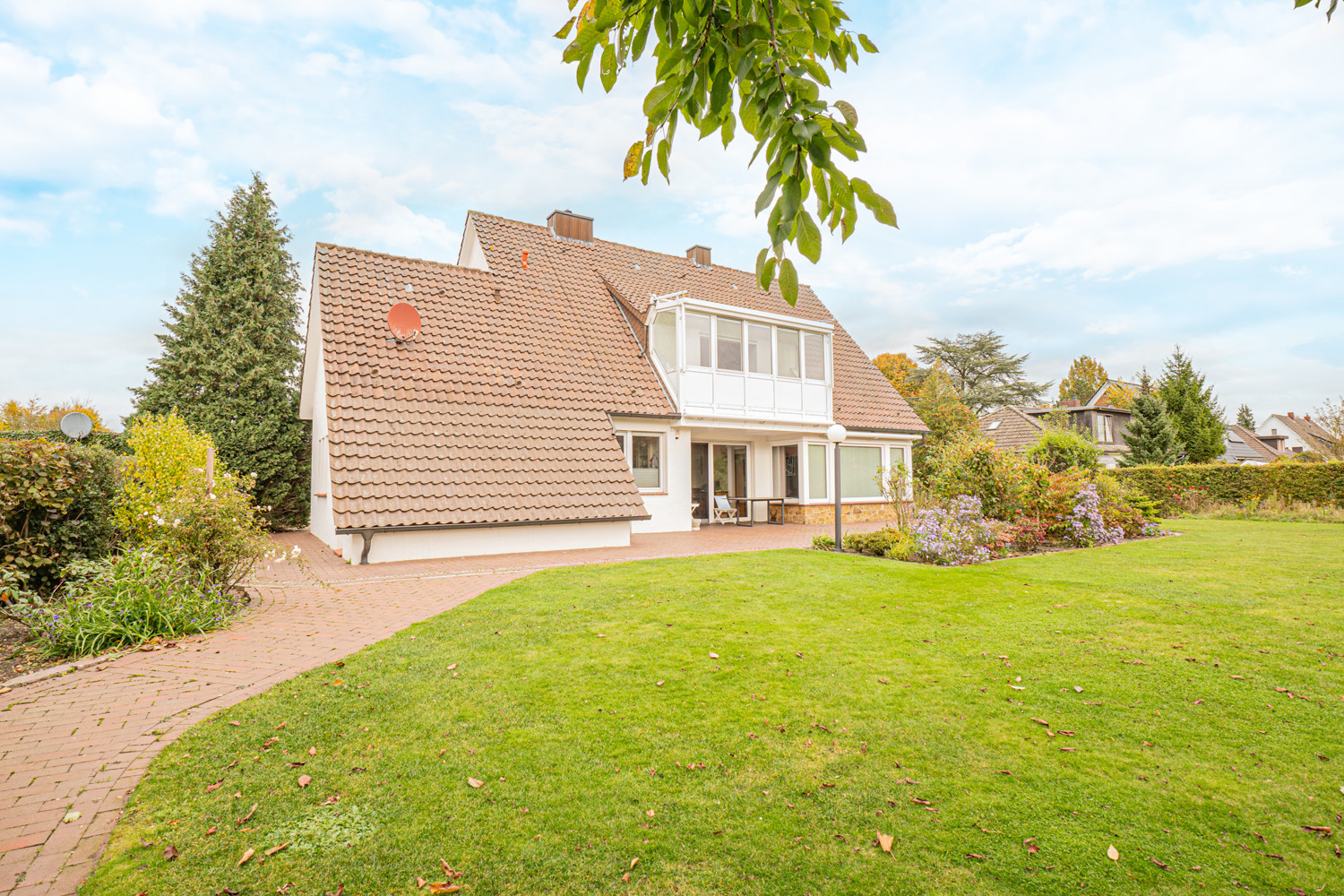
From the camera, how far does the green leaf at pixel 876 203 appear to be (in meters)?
1.76

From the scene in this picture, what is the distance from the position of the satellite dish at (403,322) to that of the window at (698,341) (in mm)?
6290

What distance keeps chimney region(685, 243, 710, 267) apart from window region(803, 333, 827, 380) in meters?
5.69

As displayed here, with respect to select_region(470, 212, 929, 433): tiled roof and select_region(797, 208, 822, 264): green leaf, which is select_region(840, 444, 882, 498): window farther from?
select_region(797, 208, 822, 264): green leaf

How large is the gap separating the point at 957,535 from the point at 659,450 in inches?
293

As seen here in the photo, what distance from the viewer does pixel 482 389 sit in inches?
503

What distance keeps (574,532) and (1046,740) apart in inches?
373

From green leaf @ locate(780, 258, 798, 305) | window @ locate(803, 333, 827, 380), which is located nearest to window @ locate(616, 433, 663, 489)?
window @ locate(803, 333, 827, 380)

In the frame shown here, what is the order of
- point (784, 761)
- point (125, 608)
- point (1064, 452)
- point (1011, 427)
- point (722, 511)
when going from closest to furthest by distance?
1. point (784, 761)
2. point (125, 608)
3. point (1064, 452)
4. point (722, 511)
5. point (1011, 427)

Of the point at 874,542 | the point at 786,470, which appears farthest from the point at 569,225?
the point at 874,542

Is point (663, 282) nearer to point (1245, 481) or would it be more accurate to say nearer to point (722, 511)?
point (722, 511)

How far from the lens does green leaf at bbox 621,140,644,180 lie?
2332 mm

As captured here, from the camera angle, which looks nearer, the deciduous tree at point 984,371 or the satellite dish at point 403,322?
the satellite dish at point 403,322

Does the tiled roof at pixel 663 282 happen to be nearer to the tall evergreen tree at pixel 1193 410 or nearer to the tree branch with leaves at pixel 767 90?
the tall evergreen tree at pixel 1193 410

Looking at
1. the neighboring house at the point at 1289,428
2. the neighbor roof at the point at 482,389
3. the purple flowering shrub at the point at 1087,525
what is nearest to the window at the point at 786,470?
the neighbor roof at the point at 482,389
